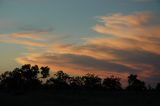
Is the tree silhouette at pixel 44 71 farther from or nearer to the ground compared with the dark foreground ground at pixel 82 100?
farther from the ground

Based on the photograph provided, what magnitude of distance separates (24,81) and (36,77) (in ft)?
16.6

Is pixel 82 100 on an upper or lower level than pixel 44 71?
lower

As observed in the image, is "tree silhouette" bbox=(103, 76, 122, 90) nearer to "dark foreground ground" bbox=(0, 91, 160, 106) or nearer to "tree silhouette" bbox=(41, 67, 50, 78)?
"tree silhouette" bbox=(41, 67, 50, 78)

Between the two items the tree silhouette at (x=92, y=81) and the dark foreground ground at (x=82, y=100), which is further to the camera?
the tree silhouette at (x=92, y=81)

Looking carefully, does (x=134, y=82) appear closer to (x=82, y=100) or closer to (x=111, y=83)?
(x=111, y=83)

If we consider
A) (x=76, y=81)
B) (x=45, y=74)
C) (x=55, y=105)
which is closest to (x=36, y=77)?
(x=45, y=74)

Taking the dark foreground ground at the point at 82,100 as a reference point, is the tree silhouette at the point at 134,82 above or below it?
above

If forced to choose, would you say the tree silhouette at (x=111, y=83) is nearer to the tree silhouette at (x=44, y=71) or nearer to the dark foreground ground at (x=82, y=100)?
the tree silhouette at (x=44, y=71)

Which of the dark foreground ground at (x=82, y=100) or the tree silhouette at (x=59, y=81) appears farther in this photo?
the tree silhouette at (x=59, y=81)

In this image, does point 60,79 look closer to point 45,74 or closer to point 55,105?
point 45,74

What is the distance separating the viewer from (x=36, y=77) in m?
111

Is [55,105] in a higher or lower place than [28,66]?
lower

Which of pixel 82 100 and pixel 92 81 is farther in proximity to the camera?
pixel 92 81

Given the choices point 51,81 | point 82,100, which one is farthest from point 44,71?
point 82,100
